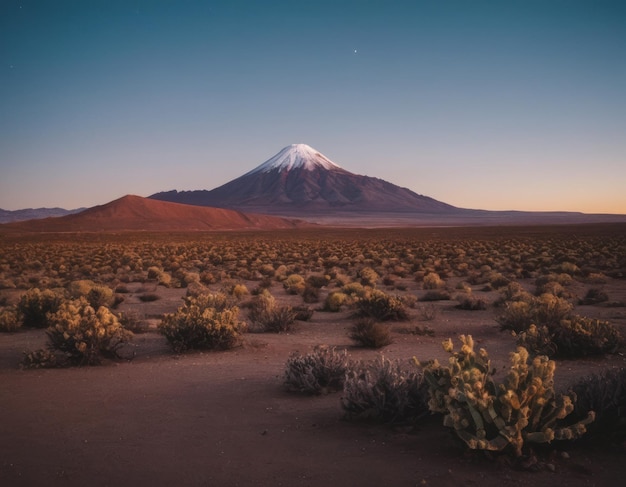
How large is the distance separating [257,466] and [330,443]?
0.82 m

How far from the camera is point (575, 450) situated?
4.75 meters

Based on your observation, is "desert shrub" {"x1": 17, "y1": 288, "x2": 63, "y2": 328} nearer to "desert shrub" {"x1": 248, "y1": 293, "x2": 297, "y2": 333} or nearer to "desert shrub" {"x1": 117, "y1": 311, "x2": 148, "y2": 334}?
"desert shrub" {"x1": 117, "y1": 311, "x2": 148, "y2": 334}

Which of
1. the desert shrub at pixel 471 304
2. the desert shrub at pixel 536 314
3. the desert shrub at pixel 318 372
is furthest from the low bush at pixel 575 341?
the desert shrub at pixel 471 304

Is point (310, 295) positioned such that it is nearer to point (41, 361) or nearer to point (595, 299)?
point (595, 299)

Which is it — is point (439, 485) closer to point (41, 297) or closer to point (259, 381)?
point (259, 381)

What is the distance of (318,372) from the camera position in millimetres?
6957

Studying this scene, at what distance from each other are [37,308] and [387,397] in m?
9.65

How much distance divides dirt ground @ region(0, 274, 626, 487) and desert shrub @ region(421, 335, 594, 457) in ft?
0.90

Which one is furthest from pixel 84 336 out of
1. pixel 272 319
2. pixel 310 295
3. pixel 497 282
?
pixel 497 282

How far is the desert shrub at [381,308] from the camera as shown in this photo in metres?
12.2

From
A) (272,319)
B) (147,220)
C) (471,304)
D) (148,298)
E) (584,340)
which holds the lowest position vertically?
(148,298)

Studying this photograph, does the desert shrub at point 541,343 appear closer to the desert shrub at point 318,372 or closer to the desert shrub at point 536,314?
the desert shrub at point 536,314

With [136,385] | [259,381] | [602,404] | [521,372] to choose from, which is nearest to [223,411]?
[259,381]

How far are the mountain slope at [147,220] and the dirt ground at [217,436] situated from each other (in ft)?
335
